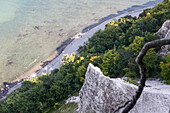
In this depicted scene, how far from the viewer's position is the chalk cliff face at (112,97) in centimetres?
1065

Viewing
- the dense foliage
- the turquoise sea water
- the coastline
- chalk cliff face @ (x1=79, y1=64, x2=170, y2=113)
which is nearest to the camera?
chalk cliff face @ (x1=79, y1=64, x2=170, y2=113)

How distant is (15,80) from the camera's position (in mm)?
45125

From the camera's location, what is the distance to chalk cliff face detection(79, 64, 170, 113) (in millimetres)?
10648

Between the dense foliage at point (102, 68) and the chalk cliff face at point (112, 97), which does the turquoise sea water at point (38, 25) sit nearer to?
the dense foliage at point (102, 68)

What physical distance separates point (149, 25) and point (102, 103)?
26.2 metres

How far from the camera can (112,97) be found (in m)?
13.3

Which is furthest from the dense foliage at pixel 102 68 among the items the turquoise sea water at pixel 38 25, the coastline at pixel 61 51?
the turquoise sea water at pixel 38 25

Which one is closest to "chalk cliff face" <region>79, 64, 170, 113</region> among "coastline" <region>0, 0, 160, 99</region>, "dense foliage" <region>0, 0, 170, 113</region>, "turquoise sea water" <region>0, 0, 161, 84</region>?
"dense foliage" <region>0, 0, 170, 113</region>

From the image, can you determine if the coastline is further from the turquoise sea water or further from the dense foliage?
the dense foliage

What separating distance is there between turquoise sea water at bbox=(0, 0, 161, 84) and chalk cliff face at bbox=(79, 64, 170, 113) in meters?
36.6

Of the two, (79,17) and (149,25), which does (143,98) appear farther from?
(79,17)

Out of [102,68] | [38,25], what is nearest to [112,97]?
[102,68]

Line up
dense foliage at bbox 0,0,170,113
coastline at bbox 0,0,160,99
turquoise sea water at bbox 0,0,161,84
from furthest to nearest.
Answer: turquoise sea water at bbox 0,0,161,84 → coastline at bbox 0,0,160,99 → dense foliage at bbox 0,0,170,113

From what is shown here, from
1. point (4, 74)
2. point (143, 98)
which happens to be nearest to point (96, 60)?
point (143, 98)
